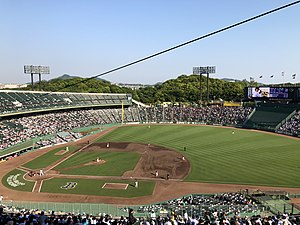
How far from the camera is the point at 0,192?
27719 mm

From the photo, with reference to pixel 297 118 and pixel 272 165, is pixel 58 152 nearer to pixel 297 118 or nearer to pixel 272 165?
pixel 272 165

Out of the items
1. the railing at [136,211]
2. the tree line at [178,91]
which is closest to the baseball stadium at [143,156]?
the railing at [136,211]

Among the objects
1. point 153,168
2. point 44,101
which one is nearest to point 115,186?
point 153,168

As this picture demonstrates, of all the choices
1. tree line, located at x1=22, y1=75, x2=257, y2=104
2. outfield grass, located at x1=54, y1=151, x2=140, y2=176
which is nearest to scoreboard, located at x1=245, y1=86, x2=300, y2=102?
outfield grass, located at x1=54, y1=151, x2=140, y2=176

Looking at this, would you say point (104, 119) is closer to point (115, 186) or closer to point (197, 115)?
point (197, 115)

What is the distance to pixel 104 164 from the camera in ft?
120

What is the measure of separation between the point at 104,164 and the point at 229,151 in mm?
19914

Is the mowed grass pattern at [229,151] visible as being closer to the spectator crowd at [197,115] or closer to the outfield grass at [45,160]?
the spectator crowd at [197,115]

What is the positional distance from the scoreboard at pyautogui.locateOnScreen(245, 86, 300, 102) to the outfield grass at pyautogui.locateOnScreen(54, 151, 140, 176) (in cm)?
3525

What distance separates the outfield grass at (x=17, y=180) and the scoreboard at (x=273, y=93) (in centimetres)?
5124

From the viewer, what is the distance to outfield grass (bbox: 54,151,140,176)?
33.3m

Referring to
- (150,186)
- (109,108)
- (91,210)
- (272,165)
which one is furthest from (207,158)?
(109,108)

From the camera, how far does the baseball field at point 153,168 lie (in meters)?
27.0

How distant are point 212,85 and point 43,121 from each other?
93.8m
